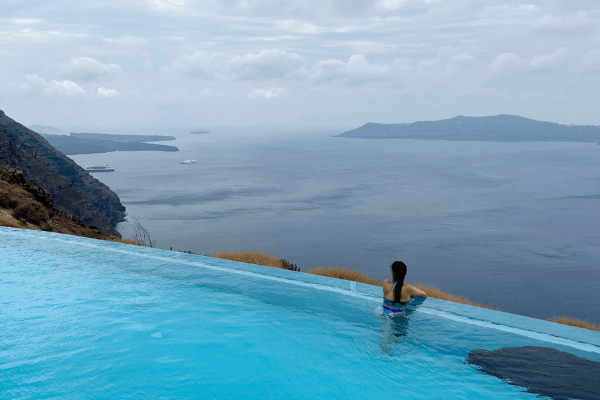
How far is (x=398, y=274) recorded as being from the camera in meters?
4.50

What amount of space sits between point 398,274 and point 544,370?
4.91 feet

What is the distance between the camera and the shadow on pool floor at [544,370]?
11.6ft

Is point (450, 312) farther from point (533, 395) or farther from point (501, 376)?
point (533, 395)

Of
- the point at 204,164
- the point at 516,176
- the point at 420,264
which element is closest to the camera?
the point at 420,264

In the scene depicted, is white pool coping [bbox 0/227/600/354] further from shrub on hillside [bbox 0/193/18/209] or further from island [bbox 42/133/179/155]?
island [bbox 42/133/179/155]

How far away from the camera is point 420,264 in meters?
39.5

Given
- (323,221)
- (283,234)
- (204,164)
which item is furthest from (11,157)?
(204,164)

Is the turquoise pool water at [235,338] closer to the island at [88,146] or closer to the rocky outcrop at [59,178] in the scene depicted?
the rocky outcrop at [59,178]

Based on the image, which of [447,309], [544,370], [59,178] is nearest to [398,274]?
[447,309]

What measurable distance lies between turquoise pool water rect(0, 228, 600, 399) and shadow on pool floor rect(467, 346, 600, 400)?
0.29 feet

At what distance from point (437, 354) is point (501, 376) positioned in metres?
0.58

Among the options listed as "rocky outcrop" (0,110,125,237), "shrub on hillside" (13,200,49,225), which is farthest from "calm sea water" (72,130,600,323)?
"shrub on hillside" (13,200,49,225)

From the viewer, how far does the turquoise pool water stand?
385 cm

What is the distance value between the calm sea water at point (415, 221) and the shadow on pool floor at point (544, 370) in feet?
101
